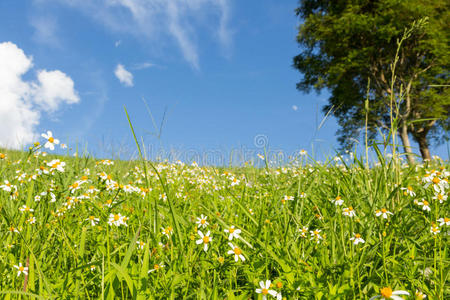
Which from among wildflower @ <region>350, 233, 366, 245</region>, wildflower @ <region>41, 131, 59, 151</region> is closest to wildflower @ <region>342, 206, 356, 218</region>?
wildflower @ <region>350, 233, 366, 245</region>

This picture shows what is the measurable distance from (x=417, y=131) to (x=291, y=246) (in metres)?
26.3

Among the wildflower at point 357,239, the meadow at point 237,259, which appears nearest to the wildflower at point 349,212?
the meadow at point 237,259

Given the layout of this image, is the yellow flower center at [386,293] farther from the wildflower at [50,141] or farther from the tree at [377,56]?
the tree at [377,56]

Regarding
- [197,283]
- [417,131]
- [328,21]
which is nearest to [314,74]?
[328,21]

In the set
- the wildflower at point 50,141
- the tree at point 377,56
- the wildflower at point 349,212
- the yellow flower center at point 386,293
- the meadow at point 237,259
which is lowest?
the yellow flower center at point 386,293

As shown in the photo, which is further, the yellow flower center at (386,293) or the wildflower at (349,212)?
the wildflower at (349,212)

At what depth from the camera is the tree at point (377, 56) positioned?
20.2m

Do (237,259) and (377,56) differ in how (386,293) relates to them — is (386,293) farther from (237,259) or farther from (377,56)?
(377,56)

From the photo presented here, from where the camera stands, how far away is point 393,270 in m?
2.29

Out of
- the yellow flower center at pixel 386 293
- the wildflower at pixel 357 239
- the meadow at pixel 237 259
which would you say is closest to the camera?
the yellow flower center at pixel 386 293

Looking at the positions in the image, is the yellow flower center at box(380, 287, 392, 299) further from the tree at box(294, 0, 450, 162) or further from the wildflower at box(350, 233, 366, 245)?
the tree at box(294, 0, 450, 162)

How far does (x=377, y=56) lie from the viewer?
22.6m

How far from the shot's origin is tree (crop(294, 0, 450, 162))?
20188 mm

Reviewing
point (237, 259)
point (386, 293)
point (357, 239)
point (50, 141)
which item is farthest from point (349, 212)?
point (50, 141)
